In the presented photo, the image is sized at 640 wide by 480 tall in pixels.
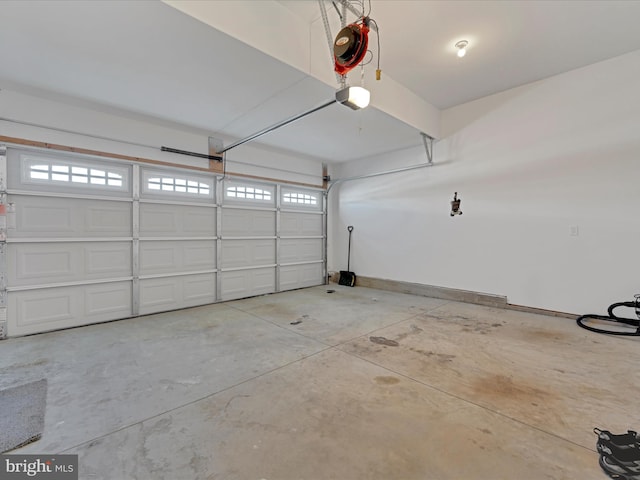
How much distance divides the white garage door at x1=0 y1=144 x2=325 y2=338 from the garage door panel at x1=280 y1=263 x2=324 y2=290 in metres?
0.21

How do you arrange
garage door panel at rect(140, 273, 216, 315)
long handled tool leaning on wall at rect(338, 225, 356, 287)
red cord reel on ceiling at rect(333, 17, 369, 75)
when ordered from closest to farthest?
red cord reel on ceiling at rect(333, 17, 369, 75), garage door panel at rect(140, 273, 216, 315), long handled tool leaning on wall at rect(338, 225, 356, 287)

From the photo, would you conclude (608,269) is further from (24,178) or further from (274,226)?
(24,178)

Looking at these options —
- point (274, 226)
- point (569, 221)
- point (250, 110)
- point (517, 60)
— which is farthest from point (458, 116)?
point (274, 226)

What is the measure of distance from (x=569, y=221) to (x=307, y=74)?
157 inches

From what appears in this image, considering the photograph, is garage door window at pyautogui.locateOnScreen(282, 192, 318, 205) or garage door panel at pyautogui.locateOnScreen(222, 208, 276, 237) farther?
garage door window at pyautogui.locateOnScreen(282, 192, 318, 205)

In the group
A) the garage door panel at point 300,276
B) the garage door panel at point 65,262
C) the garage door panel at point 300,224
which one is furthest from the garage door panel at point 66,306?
the garage door panel at point 300,224

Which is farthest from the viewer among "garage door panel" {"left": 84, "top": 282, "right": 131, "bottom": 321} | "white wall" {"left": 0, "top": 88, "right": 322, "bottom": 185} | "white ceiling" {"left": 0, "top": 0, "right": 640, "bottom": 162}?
"garage door panel" {"left": 84, "top": 282, "right": 131, "bottom": 321}

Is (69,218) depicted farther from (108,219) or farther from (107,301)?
(107,301)

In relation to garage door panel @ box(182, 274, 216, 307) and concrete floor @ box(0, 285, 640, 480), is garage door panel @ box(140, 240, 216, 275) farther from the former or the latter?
concrete floor @ box(0, 285, 640, 480)

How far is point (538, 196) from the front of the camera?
4.05m

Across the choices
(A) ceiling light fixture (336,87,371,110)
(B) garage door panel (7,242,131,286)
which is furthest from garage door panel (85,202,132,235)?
(A) ceiling light fixture (336,87,371,110)

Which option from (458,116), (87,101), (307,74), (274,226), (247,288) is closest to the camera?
(307,74)

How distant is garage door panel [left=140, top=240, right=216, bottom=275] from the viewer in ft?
13.9

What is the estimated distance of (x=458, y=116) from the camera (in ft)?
15.6
